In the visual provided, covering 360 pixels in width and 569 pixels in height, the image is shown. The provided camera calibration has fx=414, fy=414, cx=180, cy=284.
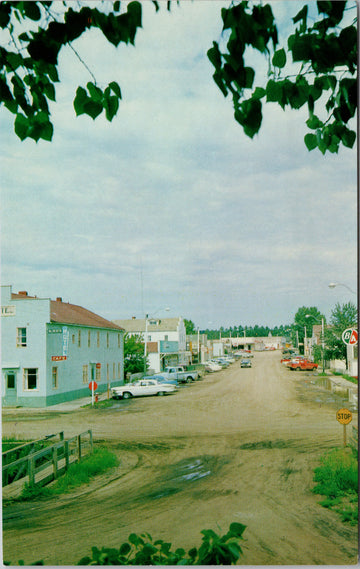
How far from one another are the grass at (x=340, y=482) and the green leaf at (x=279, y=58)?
2.15 m

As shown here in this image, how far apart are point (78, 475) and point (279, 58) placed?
Answer: 3.09 m

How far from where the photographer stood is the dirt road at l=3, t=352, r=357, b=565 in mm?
2225

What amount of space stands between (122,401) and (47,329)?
890mm

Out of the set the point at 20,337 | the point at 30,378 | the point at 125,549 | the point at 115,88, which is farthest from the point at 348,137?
the point at 30,378

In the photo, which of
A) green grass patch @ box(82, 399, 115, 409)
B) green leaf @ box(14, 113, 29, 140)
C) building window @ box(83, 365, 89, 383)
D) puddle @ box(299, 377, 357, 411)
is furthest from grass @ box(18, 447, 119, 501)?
green leaf @ box(14, 113, 29, 140)

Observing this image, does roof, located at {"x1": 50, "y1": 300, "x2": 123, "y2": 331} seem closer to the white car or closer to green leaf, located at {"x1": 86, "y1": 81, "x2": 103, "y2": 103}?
the white car

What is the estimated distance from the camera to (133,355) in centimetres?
377

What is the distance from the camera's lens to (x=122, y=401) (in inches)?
134

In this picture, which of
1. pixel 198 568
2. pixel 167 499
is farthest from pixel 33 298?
pixel 198 568

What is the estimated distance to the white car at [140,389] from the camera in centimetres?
339

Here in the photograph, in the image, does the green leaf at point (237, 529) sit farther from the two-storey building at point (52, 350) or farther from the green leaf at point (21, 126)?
the two-storey building at point (52, 350)

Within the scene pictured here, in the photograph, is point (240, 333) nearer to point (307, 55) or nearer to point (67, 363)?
point (67, 363)

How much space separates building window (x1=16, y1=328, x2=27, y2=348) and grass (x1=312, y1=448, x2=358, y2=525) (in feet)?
6.83

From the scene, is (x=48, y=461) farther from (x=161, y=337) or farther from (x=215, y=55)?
(x=215, y=55)
